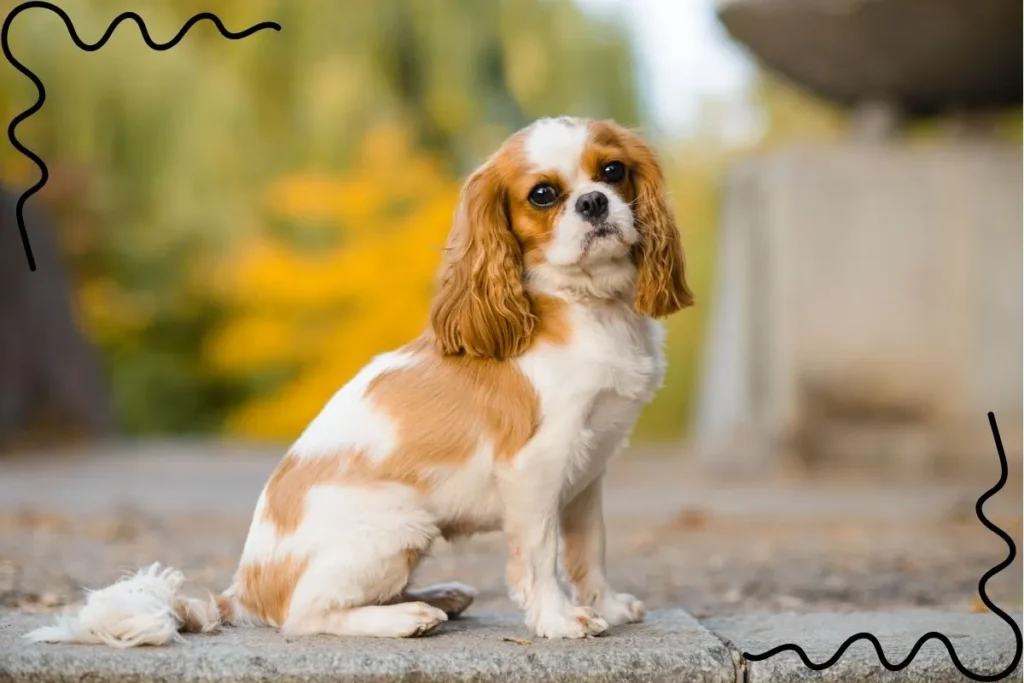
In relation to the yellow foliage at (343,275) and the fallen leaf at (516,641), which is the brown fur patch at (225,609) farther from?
the yellow foliage at (343,275)

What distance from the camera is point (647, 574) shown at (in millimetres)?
4488

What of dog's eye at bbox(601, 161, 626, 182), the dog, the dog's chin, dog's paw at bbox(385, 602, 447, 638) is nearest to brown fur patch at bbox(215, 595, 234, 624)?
the dog

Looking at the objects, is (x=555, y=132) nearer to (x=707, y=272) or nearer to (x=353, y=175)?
Result: (x=353, y=175)

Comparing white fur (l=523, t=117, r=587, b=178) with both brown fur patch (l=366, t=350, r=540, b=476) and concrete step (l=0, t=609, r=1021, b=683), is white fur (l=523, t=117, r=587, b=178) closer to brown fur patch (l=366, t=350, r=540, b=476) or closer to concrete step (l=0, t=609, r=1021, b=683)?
brown fur patch (l=366, t=350, r=540, b=476)

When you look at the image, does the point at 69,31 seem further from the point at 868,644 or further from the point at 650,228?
the point at 868,644

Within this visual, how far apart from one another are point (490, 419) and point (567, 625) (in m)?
0.47

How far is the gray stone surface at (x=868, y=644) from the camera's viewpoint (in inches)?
107

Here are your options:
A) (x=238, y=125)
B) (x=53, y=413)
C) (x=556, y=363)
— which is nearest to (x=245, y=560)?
(x=556, y=363)

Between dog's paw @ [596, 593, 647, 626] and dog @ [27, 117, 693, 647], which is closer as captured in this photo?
dog @ [27, 117, 693, 647]

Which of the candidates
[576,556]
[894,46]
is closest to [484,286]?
[576,556]

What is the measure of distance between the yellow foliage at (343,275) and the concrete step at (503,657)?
10.5 meters

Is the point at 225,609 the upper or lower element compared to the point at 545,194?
lower

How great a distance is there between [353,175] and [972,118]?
24.8ft

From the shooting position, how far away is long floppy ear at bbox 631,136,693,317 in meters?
2.88
